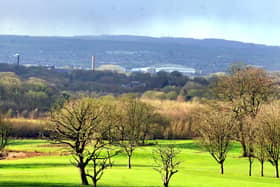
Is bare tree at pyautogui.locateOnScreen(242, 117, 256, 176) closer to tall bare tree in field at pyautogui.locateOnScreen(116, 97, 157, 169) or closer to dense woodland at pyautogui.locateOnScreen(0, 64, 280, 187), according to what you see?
dense woodland at pyautogui.locateOnScreen(0, 64, 280, 187)

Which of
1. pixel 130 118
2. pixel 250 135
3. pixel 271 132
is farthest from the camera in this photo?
pixel 130 118

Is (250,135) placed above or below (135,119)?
below

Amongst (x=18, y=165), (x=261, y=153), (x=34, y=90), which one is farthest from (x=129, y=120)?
(x=34, y=90)

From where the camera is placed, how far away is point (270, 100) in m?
79.5

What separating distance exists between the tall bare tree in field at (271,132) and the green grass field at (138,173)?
190cm

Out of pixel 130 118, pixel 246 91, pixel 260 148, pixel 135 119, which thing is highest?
pixel 246 91

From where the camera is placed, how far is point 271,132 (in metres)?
61.0

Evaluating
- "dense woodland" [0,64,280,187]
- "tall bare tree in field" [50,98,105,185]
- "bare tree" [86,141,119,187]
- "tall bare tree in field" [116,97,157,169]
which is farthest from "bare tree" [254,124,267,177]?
"tall bare tree in field" [116,97,157,169]

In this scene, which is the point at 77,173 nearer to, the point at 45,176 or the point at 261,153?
the point at 45,176

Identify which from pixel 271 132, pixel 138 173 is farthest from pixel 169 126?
pixel 138 173

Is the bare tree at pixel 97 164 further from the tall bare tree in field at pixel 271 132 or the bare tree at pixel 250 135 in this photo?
the tall bare tree in field at pixel 271 132

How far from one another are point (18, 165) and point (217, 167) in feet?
69.6

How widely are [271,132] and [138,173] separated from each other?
1409 centimetres

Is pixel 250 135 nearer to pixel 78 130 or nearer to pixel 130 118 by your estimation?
pixel 78 130
